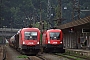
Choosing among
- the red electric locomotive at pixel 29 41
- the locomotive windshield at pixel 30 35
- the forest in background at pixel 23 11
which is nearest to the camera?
the red electric locomotive at pixel 29 41

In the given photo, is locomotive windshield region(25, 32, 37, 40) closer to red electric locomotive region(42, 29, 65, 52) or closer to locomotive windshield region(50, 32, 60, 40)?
red electric locomotive region(42, 29, 65, 52)

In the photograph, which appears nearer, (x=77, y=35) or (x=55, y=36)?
(x=55, y=36)

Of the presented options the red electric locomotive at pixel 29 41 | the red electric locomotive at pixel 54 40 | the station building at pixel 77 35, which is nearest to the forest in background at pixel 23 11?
the station building at pixel 77 35

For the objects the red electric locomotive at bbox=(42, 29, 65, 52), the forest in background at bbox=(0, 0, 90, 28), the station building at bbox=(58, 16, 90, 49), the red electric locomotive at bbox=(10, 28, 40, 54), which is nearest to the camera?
the red electric locomotive at bbox=(10, 28, 40, 54)

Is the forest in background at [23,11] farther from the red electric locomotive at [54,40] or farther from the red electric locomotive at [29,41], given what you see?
the red electric locomotive at [29,41]

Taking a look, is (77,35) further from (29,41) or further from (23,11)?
(23,11)

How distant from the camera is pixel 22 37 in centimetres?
3153

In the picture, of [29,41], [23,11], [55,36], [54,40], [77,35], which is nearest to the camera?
[29,41]

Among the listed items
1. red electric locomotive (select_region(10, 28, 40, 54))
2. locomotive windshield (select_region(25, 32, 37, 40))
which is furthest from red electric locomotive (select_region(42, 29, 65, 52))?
locomotive windshield (select_region(25, 32, 37, 40))

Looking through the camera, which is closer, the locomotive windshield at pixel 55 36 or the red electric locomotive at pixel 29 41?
the red electric locomotive at pixel 29 41

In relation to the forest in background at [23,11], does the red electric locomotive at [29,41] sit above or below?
below

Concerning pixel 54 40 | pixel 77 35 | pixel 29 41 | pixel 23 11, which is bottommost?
pixel 29 41

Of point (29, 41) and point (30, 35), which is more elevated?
point (30, 35)

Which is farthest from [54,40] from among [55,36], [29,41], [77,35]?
[77,35]
